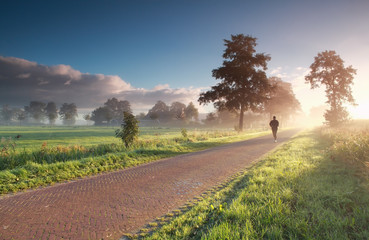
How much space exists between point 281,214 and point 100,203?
3.98 meters

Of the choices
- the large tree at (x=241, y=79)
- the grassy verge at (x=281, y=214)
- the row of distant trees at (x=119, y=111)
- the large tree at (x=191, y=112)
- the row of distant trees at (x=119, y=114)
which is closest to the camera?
the grassy verge at (x=281, y=214)

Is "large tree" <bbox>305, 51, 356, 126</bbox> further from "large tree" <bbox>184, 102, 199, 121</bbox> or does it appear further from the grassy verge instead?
"large tree" <bbox>184, 102, 199, 121</bbox>

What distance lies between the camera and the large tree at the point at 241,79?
86.6 ft

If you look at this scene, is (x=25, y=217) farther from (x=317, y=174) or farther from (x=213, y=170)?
(x=317, y=174)

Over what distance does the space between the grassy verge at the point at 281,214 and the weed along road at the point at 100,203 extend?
55cm

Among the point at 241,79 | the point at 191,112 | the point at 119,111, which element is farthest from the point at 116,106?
the point at 241,79

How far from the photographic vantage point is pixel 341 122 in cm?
2253

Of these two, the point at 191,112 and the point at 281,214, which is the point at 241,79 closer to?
the point at 281,214

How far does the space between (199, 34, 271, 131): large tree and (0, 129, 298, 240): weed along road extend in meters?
21.6

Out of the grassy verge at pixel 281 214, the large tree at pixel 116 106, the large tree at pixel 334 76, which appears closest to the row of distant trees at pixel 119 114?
the large tree at pixel 116 106

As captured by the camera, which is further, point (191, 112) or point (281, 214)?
point (191, 112)

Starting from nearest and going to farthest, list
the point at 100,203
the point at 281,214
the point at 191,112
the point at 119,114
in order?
the point at 281,214 → the point at 100,203 → the point at 191,112 → the point at 119,114

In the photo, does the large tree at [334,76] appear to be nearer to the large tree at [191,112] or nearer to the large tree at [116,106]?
the large tree at [191,112]

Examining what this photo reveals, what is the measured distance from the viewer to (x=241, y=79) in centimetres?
2684
